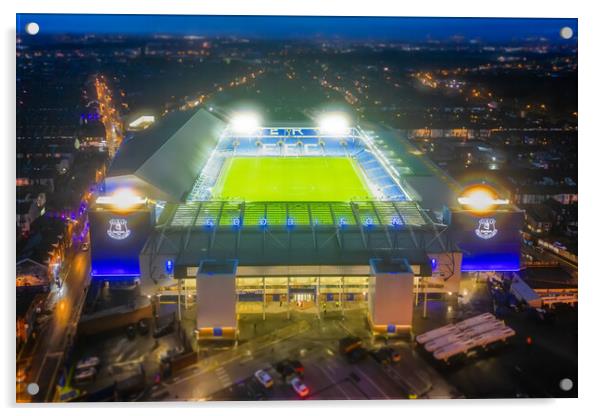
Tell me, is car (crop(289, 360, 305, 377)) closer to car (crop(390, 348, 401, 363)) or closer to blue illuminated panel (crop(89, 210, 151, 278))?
car (crop(390, 348, 401, 363))

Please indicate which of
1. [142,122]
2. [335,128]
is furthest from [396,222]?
[142,122]

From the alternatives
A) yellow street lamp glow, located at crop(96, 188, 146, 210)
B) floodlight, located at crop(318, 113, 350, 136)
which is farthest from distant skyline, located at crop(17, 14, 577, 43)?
floodlight, located at crop(318, 113, 350, 136)

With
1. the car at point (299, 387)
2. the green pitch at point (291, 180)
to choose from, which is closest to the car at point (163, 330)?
the car at point (299, 387)

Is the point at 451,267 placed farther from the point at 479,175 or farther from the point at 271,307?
the point at 479,175

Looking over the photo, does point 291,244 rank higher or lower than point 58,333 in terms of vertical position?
higher

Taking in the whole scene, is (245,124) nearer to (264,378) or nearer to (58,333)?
(58,333)
